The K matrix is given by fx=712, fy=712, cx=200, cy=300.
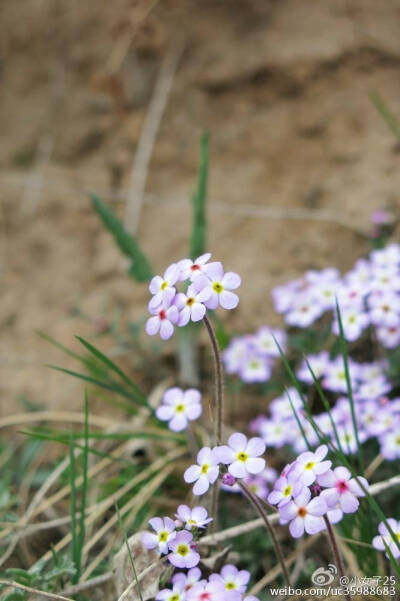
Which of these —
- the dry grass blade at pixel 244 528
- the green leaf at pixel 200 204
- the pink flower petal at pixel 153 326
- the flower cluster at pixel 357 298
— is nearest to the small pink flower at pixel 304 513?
the dry grass blade at pixel 244 528

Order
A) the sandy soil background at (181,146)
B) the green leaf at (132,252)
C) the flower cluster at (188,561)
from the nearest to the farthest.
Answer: the flower cluster at (188,561), the green leaf at (132,252), the sandy soil background at (181,146)

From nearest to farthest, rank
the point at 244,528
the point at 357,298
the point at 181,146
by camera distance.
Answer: the point at 244,528 → the point at 357,298 → the point at 181,146

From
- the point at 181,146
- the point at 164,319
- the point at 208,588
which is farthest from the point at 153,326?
the point at 181,146

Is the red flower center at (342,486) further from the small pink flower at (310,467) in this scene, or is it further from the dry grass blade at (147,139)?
the dry grass blade at (147,139)

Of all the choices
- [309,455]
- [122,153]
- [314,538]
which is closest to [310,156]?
[122,153]

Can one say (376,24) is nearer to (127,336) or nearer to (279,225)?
(279,225)

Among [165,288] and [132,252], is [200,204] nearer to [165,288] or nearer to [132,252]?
[132,252]
